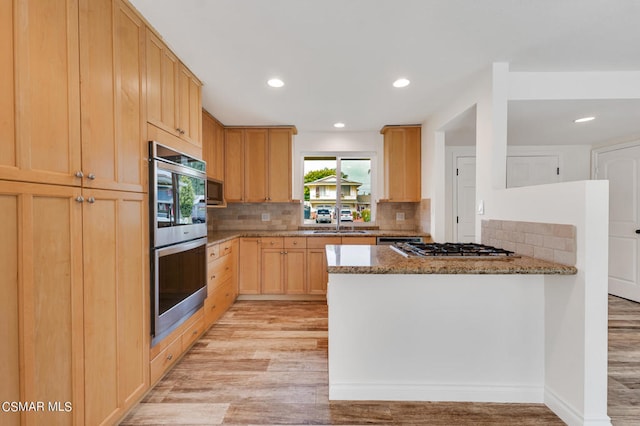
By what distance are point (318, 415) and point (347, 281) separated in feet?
2.55

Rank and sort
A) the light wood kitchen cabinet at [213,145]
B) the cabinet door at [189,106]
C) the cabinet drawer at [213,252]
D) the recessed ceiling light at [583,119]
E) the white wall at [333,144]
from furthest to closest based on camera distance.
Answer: the white wall at [333,144]
the light wood kitchen cabinet at [213,145]
the recessed ceiling light at [583,119]
the cabinet drawer at [213,252]
the cabinet door at [189,106]

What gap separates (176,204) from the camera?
201cm

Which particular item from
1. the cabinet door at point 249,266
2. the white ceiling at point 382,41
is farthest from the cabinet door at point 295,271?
the white ceiling at point 382,41

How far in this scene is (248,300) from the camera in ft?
12.2

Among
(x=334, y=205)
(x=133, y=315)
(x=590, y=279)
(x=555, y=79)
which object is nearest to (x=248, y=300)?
(x=334, y=205)

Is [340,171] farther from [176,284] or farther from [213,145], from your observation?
[176,284]

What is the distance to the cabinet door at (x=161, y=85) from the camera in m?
1.80

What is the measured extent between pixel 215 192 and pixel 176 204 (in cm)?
161

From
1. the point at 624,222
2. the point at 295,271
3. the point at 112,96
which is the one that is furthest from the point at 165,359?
the point at 624,222

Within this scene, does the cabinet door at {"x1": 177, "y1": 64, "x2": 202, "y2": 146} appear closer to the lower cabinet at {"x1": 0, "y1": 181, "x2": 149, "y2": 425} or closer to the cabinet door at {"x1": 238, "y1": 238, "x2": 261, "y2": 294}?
the lower cabinet at {"x1": 0, "y1": 181, "x2": 149, "y2": 425}

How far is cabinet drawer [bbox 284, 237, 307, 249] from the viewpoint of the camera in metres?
3.68

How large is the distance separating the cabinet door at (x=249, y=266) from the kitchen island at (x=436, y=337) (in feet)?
7.02

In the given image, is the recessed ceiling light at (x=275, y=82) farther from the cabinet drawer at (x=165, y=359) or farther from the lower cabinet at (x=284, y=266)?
the cabinet drawer at (x=165, y=359)

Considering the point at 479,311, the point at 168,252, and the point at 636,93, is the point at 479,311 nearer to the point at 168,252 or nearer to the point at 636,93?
the point at 168,252
